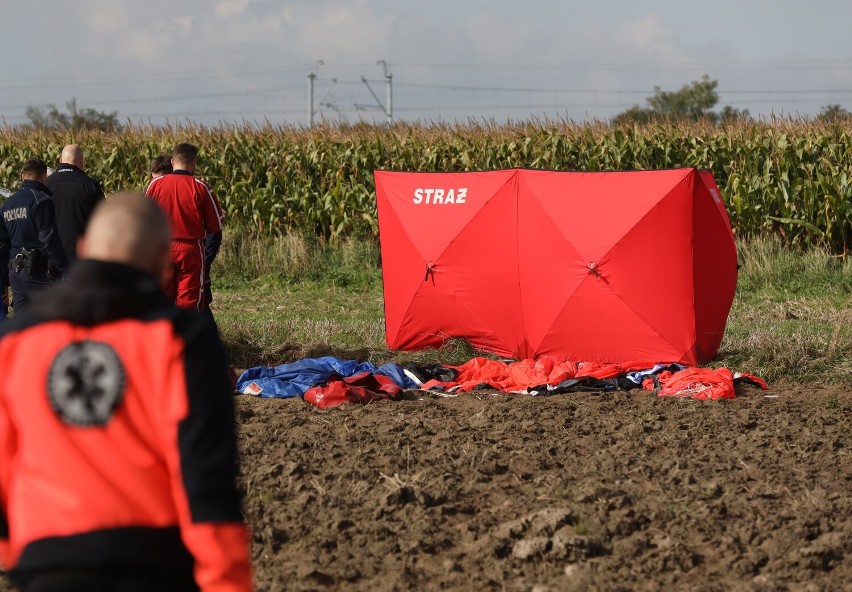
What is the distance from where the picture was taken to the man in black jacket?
9.20 meters

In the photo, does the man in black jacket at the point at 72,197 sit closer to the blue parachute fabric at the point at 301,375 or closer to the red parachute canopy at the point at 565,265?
the blue parachute fabric at the point at 301,375

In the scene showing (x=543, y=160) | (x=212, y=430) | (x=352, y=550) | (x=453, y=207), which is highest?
(x=543, y=160)

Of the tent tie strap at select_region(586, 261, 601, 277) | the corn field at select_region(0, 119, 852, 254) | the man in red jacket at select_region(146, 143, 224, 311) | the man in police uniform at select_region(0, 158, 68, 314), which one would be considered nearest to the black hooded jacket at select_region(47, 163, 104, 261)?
the man in police uniform at select_region(0, 158, 68, 314)

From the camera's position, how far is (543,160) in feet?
62.3

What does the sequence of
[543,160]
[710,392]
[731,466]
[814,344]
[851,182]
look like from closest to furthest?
[731,466], [710,392], [814,344], [851,182], [543,160]

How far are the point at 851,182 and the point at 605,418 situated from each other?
10.5 meters

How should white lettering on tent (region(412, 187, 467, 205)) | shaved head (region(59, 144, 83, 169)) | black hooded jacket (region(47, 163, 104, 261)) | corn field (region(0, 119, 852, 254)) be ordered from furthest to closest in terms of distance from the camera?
corn field (region(0, 119, 852, 254))
white lettering on tent (region(412, 187, 467, 205))
shaved head (region(59, 144, 83, 169))
black hooded jacket (region(47, 163, 104, 261))

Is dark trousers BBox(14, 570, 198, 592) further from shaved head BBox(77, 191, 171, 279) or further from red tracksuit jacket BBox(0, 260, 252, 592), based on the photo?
shaved head BBox(77, 191, 171, 279)

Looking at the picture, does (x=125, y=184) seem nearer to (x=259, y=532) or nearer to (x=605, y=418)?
(x=605, y=418)

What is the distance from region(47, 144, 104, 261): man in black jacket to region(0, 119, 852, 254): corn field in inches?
385

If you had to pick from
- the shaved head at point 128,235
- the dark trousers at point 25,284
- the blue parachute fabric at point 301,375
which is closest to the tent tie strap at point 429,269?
the blue parachute fabric at point 301,375

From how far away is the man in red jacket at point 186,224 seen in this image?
908 centimetres

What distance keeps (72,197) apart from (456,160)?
11032 millimetres

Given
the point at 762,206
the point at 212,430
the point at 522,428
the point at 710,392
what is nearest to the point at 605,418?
the point at 522,428
